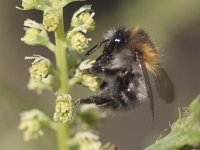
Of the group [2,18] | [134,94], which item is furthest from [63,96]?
[2,18]

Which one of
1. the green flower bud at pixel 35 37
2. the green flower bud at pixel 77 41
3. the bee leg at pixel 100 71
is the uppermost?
the green flower bud at pixel 35 37

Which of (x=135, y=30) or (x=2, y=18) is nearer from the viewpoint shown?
Answer: (x=135, y=30)

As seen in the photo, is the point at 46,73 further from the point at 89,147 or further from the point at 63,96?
the point at 89,147

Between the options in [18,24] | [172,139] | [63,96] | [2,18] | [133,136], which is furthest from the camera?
[18,24]

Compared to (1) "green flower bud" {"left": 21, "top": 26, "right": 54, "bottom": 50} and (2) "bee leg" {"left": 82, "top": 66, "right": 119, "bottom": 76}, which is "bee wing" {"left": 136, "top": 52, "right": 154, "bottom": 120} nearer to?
(2) "bee leg" {"left": 82, "top": 66, "right": 119, "bottom": 76}

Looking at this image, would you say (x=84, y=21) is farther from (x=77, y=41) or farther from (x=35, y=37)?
(x=35, y=37)

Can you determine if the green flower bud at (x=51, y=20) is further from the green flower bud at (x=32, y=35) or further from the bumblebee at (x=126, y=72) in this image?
the bumblebee at (x=126, y=72)

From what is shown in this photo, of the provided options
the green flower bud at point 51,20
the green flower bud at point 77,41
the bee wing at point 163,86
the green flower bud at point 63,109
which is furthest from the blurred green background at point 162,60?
the green flower bud at point 51,20
